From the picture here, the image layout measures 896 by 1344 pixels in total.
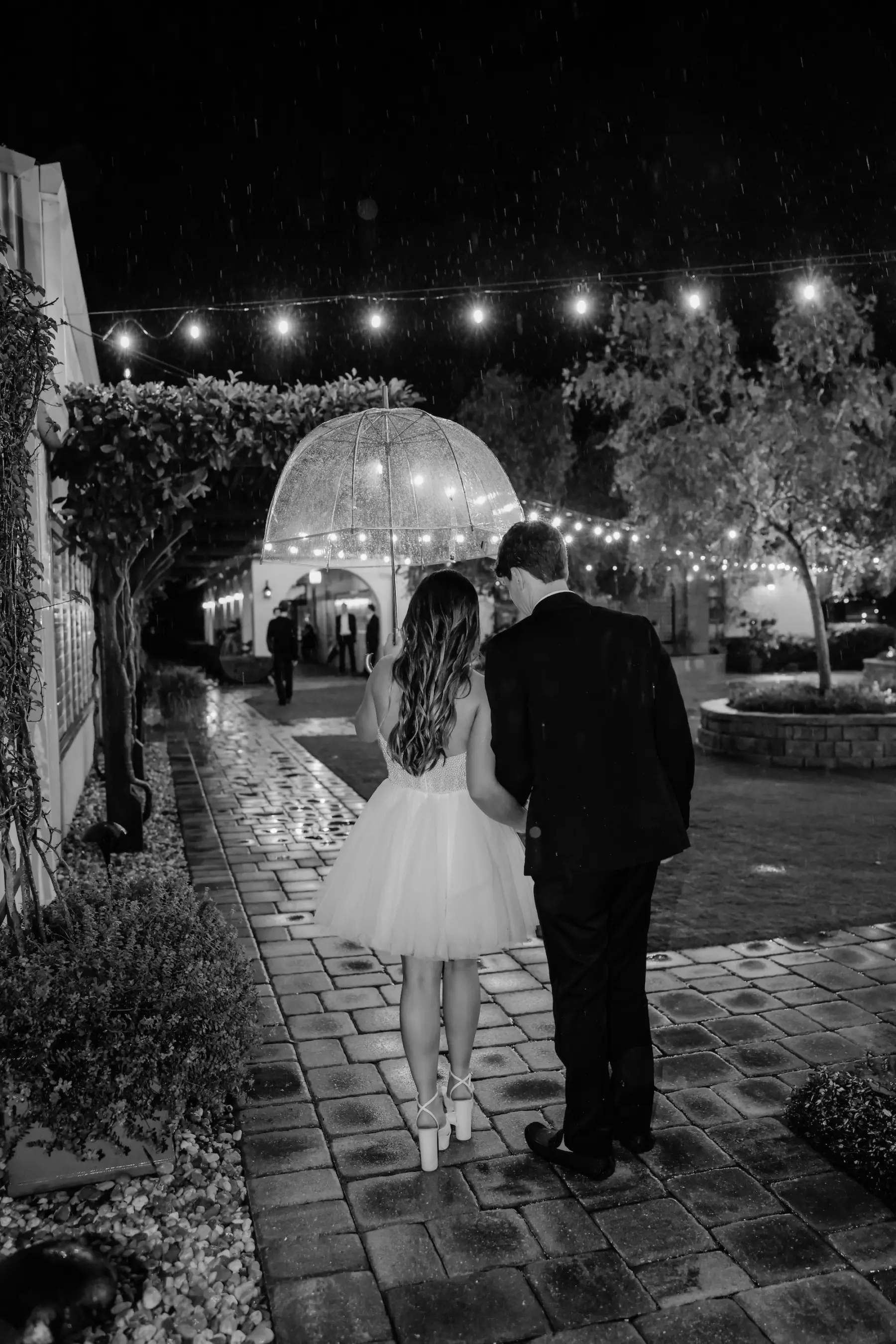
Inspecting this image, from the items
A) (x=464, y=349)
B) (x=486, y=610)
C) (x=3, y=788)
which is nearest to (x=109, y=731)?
(x=3, y=788)

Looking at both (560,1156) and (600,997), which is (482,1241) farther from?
(600,997)

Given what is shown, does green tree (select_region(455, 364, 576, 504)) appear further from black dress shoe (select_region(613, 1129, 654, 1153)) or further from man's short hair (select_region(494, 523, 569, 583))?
black dress shoe (select_region(613, 1129, 654, 1153))

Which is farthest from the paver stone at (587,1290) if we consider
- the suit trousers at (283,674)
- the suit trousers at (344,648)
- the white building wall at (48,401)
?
the suit trousers at (344,648)

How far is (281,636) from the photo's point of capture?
61.4 ft

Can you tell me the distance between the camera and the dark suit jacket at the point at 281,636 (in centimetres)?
1864

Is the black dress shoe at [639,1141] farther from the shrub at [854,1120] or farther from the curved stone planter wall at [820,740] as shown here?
the curved stone planter wall at [820,740]

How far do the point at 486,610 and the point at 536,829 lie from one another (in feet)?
87.6

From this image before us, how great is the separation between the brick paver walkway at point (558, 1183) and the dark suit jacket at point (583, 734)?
3.29 ft

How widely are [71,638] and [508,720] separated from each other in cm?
766

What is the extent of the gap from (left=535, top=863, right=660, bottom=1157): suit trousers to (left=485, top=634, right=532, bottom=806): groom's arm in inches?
13.3

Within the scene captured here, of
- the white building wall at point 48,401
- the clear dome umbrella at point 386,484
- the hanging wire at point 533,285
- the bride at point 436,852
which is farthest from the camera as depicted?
the hanging wire at point 533,285

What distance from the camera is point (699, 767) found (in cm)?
1147

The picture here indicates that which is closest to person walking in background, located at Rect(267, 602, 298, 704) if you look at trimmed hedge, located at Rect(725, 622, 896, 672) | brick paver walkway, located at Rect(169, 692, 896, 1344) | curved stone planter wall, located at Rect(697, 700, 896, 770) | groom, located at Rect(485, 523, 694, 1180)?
curved stone planter wall, located at Rect(697, 700, 896, 770)

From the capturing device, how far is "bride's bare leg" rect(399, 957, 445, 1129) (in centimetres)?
319
